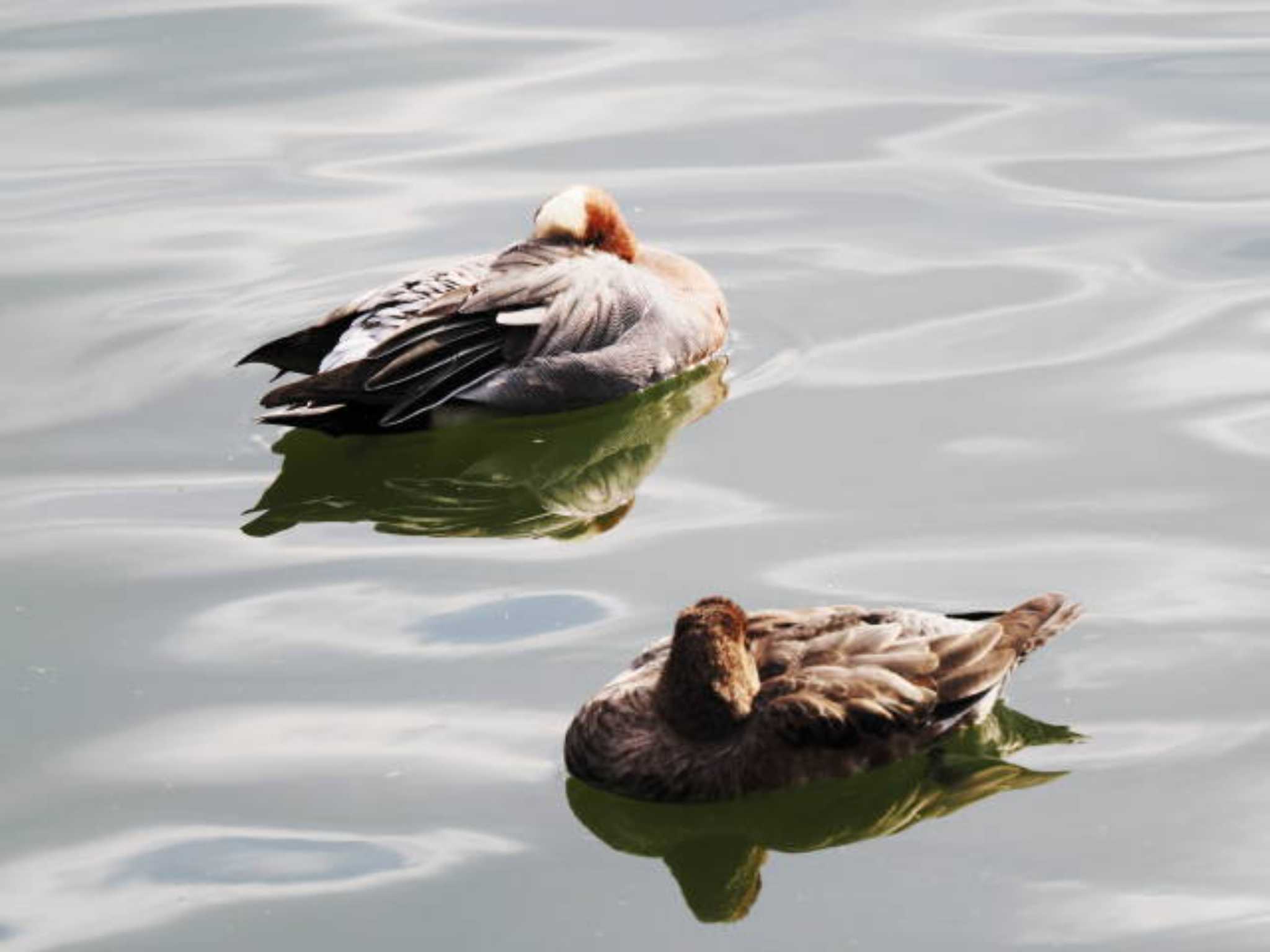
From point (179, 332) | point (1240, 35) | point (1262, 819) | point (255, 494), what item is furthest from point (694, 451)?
point (1240, 35)

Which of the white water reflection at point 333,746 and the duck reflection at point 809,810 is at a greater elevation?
the white water reflection at point 333,746

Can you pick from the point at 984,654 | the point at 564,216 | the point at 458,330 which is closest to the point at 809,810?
the point at 984,654

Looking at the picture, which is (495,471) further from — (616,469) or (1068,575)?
(1068,575)

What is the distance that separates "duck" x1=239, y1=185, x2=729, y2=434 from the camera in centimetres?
1116

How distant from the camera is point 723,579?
9.53 m

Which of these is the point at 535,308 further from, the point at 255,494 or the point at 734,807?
the point at 734,807

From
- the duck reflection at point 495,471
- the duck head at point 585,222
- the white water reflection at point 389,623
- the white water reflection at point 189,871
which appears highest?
the duck head at point 585,222

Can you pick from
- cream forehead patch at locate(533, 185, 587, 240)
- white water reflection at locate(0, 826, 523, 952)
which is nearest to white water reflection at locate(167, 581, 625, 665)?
white water reflection at locate(0, 826, 523, 952)

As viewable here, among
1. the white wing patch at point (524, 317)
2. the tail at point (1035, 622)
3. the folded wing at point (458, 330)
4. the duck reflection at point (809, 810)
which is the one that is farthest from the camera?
the white wing patch at point (524, 317)

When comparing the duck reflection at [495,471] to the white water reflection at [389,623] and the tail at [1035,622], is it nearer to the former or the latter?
the white water reflection at [389,623]

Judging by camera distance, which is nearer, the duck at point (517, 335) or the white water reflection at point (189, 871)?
the white water reflection at point (189, 871)

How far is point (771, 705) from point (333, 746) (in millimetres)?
1312

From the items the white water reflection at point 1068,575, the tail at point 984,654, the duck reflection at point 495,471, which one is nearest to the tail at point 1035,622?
the tail at point 984,654

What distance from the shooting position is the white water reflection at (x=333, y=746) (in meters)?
8.29
